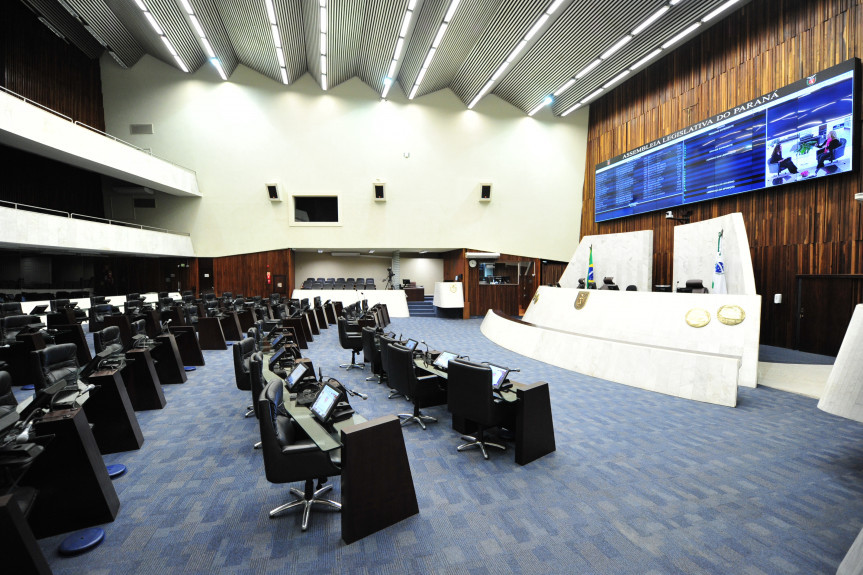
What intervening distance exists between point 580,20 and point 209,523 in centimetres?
1306

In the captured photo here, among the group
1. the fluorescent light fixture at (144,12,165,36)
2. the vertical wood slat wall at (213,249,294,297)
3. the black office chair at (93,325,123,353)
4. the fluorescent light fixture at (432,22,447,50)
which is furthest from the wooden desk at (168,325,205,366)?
the fluorescent light fixture at (144,12,165,36)

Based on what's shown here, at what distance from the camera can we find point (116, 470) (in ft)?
10.1

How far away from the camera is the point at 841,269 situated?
7.57 m

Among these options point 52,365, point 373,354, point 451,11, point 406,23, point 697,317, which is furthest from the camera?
point 406,23

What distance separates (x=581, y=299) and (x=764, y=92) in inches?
265

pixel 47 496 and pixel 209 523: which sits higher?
pixel 47 496

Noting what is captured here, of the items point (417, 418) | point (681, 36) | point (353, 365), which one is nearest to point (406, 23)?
point (681, 36)

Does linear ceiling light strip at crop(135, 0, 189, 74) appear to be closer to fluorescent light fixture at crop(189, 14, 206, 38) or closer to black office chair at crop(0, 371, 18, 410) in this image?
fluorescent light fixture at crop(189, 14, 206, 38)

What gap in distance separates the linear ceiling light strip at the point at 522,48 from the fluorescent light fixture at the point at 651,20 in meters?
2.39

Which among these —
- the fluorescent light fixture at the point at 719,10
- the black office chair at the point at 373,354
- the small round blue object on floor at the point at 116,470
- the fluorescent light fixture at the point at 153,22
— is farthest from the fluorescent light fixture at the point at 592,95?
the small round blue object on floor at the point at 116,470

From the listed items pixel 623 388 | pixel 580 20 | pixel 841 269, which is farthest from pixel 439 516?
pixel 580 20

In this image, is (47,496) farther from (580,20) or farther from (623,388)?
(580,20)

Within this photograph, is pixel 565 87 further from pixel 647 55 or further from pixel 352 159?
pixel 352 159

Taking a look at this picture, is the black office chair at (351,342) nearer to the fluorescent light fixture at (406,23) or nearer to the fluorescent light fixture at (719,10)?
the fluorescent light fixture at (406,23)
